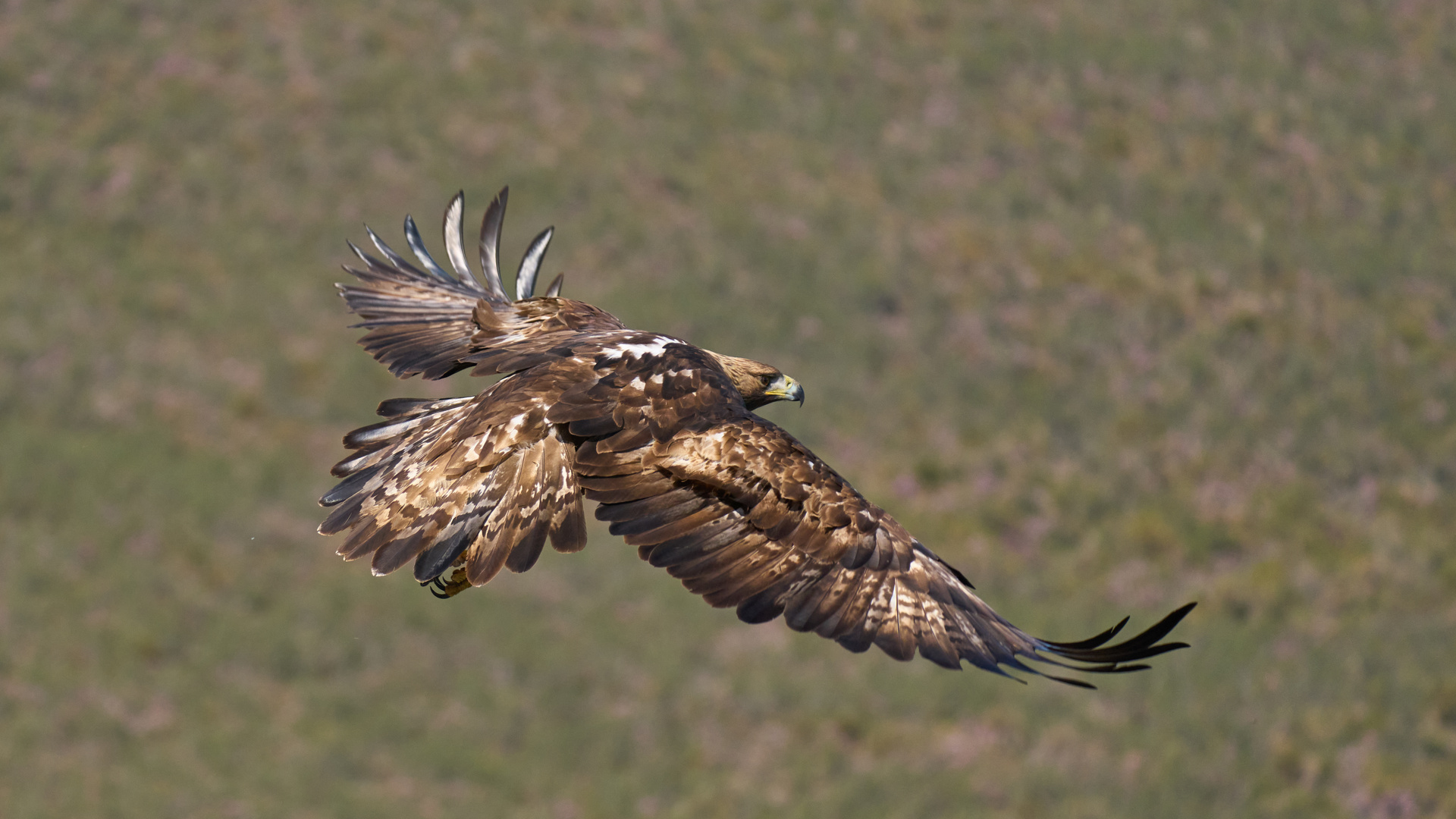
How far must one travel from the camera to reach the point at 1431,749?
25.4 meters

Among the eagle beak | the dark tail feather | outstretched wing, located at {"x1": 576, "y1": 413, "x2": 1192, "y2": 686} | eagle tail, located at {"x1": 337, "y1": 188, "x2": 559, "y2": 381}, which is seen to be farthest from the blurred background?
the dark tail feather

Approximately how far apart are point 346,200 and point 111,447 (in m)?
6.59

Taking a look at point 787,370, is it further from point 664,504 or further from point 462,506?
point 664,504

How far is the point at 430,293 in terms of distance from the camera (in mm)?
11875

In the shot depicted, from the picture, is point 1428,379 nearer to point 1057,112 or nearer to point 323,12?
point 1057,112

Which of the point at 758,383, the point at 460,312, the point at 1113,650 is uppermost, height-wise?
the point at 460,312

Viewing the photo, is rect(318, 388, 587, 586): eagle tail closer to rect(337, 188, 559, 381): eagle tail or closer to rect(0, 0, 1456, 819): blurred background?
rect(337, 188, 559, 381): eagle tail

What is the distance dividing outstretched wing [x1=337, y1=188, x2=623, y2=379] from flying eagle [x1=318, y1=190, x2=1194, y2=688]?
55 cm

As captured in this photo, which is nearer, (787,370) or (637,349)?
(637,349)

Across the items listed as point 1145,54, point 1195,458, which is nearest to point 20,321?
point 1195,458

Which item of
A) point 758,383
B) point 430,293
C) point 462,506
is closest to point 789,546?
point 462,506

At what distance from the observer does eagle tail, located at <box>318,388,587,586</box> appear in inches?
333

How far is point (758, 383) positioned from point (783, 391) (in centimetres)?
22

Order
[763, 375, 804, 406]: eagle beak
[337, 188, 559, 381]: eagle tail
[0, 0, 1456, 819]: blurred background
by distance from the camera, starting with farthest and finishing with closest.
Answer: [0, 0, 1456, 819]: blurred background, [337, 188, 559, 381]: eagle tail, [763, 375, 804, 406]: eagle beak
